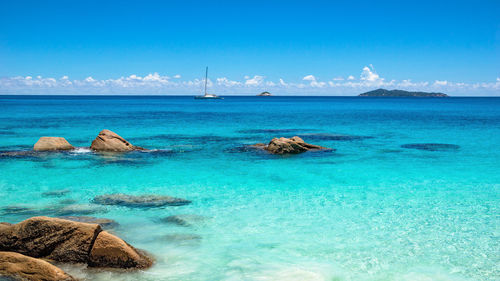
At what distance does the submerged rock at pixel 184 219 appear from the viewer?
13.3m

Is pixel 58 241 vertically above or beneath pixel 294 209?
above

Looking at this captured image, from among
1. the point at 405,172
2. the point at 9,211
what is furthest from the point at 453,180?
the point at 9,211

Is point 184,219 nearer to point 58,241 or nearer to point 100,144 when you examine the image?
point 58,241

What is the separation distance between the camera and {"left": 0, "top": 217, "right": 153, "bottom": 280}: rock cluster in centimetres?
951

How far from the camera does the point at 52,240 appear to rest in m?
Result: 9.70

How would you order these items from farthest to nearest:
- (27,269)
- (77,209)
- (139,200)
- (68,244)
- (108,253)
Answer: (139,200)
(77,209)
(68,244)
(108,253)
(27,269)

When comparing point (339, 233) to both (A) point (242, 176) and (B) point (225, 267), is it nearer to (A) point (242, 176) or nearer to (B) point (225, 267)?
(B) point (225, 267)

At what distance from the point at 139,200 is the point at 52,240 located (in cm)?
627

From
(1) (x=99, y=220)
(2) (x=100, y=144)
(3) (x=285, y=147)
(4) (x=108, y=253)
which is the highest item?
(3) (x=285, y=147)

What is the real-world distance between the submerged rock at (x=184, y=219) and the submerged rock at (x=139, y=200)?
167 centimetres

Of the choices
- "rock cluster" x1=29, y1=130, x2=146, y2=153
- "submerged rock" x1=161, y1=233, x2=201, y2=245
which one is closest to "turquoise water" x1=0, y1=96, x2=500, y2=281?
"submerged rock" x1=161, y1=233, x2=201, y2=245

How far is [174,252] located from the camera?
1087 centimetres

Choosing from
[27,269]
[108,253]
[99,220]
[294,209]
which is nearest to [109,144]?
[99,220]

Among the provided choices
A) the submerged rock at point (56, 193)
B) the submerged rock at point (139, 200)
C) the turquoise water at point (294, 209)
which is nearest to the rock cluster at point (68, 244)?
the turquoise water at point (294, 209)
